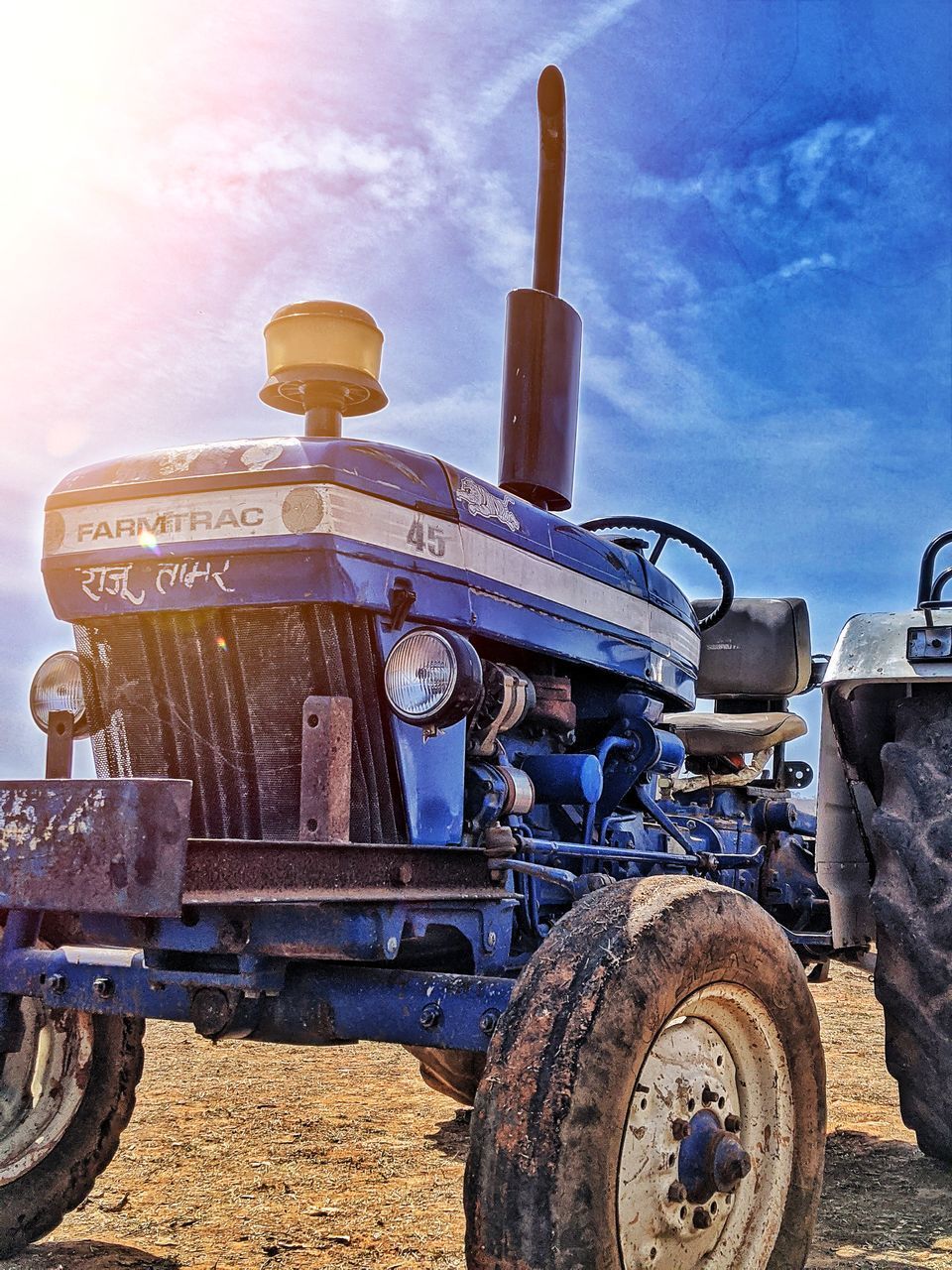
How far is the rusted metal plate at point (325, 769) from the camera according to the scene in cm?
242

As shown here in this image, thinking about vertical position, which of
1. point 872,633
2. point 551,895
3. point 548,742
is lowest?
point 551,895

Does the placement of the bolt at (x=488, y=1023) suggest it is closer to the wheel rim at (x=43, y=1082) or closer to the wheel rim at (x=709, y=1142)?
the wheel rim at (x=709, y=1142)

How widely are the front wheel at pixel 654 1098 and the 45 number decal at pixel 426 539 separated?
90cm

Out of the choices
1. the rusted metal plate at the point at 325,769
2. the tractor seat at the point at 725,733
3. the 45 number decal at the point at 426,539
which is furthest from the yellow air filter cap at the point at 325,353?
the tractor seat at the point at 725,733

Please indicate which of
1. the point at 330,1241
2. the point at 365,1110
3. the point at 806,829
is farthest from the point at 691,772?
the point at 330,1241

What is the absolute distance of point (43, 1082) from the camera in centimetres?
320

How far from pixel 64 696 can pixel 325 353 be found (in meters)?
1.05

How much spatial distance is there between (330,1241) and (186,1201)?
19.6 inches

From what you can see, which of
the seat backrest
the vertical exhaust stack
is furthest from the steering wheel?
the seat backrest

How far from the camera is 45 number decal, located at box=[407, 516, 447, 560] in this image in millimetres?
2783

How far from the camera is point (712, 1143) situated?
2205 millimetres

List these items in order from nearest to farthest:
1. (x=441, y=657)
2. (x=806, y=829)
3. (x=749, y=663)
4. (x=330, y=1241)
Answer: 1. (x=441, y=657)
2. (x=330, y=1241)
3. (x=806, y=829)
4. (x=749, y=663)

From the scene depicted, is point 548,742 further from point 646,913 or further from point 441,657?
point 646,913

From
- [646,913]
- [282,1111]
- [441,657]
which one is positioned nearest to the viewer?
[646,913]
